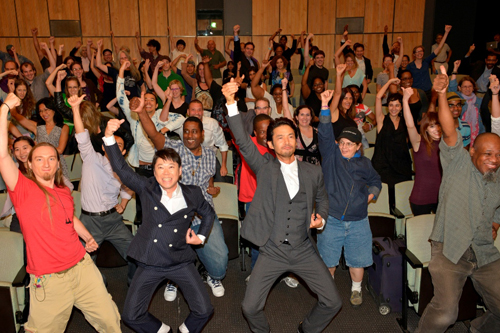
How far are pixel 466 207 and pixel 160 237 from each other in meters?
2.41

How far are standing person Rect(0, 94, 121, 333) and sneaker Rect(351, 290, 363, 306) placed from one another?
2404 mm

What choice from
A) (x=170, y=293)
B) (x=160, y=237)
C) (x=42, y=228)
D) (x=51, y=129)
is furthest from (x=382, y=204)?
(x=51, y=129)

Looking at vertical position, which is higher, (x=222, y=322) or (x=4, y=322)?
(x=4, y=322)

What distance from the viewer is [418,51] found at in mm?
8664

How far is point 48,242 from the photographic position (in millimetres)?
3000

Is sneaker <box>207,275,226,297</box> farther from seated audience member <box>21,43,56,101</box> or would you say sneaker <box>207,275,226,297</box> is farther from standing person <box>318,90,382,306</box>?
seated audience member <box>21,43,56,101</box>

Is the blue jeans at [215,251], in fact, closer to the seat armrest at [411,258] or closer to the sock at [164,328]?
the sock at [164,328]

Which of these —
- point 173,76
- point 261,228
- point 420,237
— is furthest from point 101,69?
point 420,237

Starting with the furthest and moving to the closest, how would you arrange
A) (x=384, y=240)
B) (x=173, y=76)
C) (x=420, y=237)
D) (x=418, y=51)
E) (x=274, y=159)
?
(x=418, y=51), (x=173, y=76), (x=384, y=240), (x=420, y=237), (x=274, y=159)

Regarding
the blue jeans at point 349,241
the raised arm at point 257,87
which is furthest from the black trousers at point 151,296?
the raised arm at point 257,87

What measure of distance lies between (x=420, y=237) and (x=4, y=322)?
3.73 m

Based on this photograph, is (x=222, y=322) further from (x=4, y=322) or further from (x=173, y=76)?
(x=173, y=76)

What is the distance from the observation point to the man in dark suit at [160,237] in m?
3.25

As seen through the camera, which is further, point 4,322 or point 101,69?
point 101,69
